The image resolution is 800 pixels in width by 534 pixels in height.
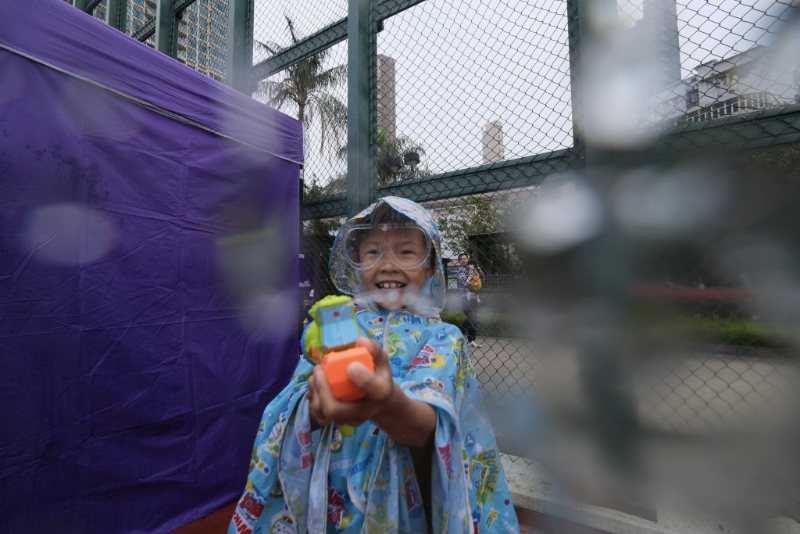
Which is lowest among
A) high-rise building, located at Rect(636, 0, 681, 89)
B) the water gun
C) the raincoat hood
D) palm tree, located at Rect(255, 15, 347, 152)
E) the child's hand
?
the child's hand

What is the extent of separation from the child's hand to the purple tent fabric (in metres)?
1.85

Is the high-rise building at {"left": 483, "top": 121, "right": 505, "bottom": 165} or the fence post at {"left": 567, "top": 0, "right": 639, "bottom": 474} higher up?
the high-rise building at {"left": 483, "top": 121, "right": 505, "bottom": 165}

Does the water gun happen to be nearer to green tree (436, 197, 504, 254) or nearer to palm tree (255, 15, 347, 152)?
green tree (436, 197, 504, 254)

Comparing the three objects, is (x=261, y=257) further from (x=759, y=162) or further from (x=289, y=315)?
(x=759, y=162)

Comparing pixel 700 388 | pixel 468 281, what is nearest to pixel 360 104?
pixel 468 281

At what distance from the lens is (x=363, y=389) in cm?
68

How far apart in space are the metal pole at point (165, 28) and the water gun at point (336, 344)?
4.94 metres

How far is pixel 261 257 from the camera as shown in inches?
112

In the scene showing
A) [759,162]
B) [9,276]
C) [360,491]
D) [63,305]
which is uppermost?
[759,162]

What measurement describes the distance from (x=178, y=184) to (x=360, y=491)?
2.19 m

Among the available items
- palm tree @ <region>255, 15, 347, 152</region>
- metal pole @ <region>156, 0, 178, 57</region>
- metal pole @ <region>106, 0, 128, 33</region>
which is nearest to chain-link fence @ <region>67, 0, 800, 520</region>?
palm tree @ <region>255, 15, 347, 152</region>

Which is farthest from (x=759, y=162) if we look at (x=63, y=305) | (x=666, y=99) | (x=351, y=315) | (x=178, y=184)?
(x=63, y=305)

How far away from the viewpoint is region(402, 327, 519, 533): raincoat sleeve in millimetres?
925

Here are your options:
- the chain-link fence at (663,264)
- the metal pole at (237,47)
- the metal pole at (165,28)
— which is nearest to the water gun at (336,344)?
the chain-link fence at (663,264)
